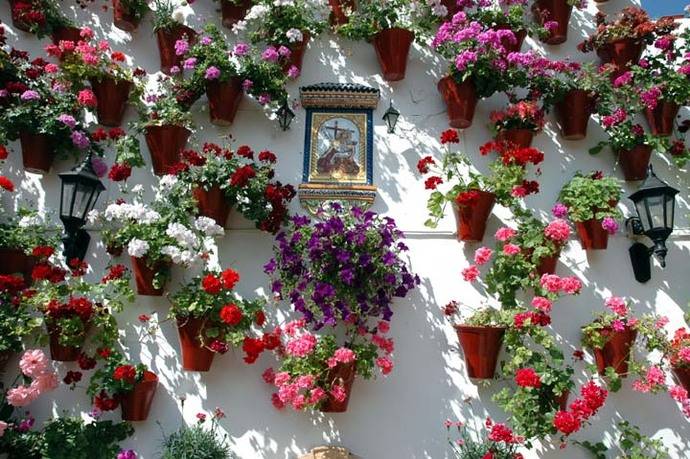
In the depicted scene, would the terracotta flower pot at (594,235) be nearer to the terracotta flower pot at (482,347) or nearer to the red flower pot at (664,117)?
the terracotta flower pot at (482,347)

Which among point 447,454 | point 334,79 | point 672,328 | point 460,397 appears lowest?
point 447,454

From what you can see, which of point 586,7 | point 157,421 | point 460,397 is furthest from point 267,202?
point 586,7

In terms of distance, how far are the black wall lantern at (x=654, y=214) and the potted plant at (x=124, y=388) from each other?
337cm

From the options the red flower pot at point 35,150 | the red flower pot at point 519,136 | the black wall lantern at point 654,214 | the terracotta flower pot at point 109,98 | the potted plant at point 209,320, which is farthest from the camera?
the terracotta flower pot at point 109,98

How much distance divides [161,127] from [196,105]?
16.4 inches

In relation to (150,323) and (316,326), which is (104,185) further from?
(316,326)

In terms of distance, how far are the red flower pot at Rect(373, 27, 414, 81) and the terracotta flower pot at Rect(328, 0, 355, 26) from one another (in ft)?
1.26

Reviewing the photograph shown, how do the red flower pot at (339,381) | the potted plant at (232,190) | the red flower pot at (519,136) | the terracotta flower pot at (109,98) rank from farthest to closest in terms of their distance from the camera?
the terracotta flower pot at (109,98), the red flower pot at (519,136), the potted plant at (232,190), the red flower pot at (339,381)

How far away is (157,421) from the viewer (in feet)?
11.4

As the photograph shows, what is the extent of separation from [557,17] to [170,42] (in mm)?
3137

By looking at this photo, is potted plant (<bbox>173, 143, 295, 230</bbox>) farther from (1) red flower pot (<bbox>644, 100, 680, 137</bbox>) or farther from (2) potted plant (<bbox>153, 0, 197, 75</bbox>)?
(1) red flower pot (<bbox>644, 100, 680, 137</bbox>)

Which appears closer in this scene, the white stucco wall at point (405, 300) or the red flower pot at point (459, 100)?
the white stucco wall at point (405, 300)

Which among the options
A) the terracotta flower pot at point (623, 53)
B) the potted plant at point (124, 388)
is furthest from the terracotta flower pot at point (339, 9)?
the potted plant at point (124, 388)

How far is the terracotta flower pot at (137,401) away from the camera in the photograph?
3387 mm
